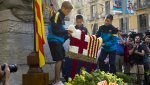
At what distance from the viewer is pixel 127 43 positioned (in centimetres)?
1130

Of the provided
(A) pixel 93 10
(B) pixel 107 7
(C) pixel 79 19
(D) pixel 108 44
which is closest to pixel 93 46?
(C) pixel 79 19

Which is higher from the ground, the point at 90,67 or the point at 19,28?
the point at 19,28

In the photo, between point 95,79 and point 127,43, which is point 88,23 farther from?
point 95,79

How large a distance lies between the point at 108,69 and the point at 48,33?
8.35ft

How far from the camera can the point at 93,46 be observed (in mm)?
8609

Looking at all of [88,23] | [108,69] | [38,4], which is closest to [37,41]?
[38,4]

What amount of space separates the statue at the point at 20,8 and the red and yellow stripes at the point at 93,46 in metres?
1.41

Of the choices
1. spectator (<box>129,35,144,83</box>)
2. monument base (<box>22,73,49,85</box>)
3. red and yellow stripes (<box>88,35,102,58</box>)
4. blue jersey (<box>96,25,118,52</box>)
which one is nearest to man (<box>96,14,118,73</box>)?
blue jersey (<box>96,25,118,52</box>)

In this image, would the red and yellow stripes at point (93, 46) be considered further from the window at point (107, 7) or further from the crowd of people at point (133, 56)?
the window at point (107, 7)

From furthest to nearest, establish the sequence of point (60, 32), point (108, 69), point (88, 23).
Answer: point (88, 23) < point (108, 69) < point (60, 32)

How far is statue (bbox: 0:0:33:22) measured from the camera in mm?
7643

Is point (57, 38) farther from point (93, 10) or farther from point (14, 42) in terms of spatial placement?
point (93, 10)

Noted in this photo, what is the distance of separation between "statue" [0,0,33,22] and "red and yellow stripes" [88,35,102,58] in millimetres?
1406

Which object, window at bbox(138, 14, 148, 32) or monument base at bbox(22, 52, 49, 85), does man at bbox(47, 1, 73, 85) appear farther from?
window at bbox(138, 14, 148, 32)
